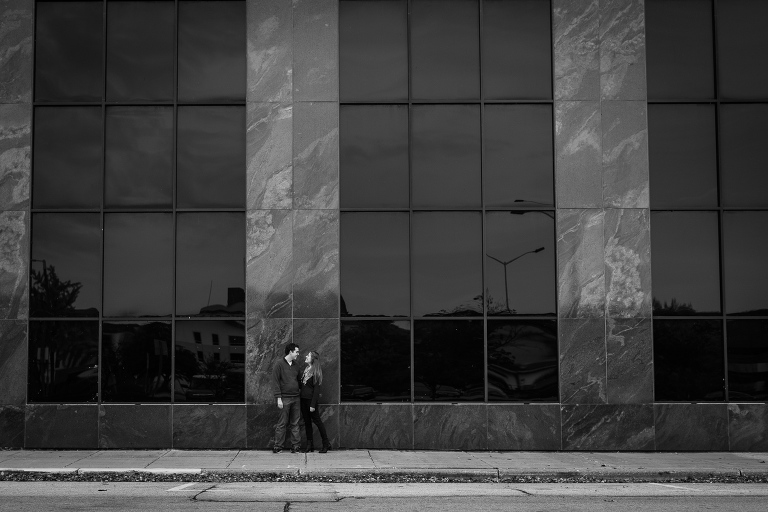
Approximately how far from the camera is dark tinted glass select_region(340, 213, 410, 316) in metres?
16.3

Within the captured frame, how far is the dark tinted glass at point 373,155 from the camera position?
16.6 m

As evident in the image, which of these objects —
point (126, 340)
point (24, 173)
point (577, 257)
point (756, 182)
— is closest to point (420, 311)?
point (577, 257)

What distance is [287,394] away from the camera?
51.3 feet

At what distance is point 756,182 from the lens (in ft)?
54.2

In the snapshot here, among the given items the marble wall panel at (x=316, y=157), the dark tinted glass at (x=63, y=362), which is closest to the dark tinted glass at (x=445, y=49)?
the marble wall panel at (x=316, y=157)

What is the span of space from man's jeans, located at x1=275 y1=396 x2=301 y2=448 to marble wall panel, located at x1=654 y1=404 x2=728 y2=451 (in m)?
6.47

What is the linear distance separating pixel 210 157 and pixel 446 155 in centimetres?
442

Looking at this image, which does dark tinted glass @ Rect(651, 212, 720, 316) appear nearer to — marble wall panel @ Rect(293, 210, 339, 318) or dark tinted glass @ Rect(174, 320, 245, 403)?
marble wall panel @ Rect(293, 210, 339, 318)

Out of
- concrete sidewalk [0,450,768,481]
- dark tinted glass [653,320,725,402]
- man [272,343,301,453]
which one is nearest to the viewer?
concrete sidewalk [0,450,768,481]

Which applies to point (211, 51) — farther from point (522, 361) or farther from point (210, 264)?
point (522, 361)

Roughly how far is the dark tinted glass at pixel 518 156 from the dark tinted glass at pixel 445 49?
30.4 inches

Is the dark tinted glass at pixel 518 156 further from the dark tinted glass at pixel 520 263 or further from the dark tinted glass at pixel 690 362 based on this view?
the dark tinted glass at pixel 690 362

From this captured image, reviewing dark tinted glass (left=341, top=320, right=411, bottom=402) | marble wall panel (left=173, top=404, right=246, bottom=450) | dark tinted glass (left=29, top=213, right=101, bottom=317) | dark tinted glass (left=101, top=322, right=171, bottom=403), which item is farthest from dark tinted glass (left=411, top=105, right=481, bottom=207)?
dark tinted glass (left=29, top=213, right=101, bottom=317)

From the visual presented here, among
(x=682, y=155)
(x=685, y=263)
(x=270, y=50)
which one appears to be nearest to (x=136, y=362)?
(x=270, y=50)
